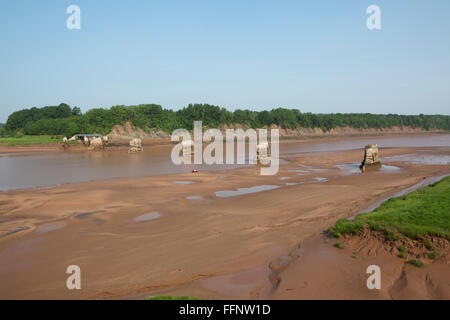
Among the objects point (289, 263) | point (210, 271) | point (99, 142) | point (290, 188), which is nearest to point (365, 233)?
point (289, 263)

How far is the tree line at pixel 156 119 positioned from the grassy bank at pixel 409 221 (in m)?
69.6

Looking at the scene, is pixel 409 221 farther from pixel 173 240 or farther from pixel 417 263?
pixel 173 240

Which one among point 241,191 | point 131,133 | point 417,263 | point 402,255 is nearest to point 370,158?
point 241,191

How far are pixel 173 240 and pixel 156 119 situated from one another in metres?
75.3

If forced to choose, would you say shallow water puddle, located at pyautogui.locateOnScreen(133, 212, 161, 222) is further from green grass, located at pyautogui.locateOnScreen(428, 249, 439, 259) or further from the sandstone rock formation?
the sandstone rock formation

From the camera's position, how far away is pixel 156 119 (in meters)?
82.4

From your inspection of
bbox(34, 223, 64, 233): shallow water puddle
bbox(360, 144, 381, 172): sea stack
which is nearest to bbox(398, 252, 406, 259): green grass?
bbox(34, 223, 64, 233): shallow water puddle

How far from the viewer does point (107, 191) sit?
18.0m

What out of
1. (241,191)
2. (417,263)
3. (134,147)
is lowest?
(241,191)

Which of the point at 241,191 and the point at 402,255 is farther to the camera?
the point at 241,191

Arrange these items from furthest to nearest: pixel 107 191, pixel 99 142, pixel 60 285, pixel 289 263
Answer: pixel 99 142 → pixel 107 191 → pixel 289 263 → pixel 60 285

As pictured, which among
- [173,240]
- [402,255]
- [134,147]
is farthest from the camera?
[134,147]
